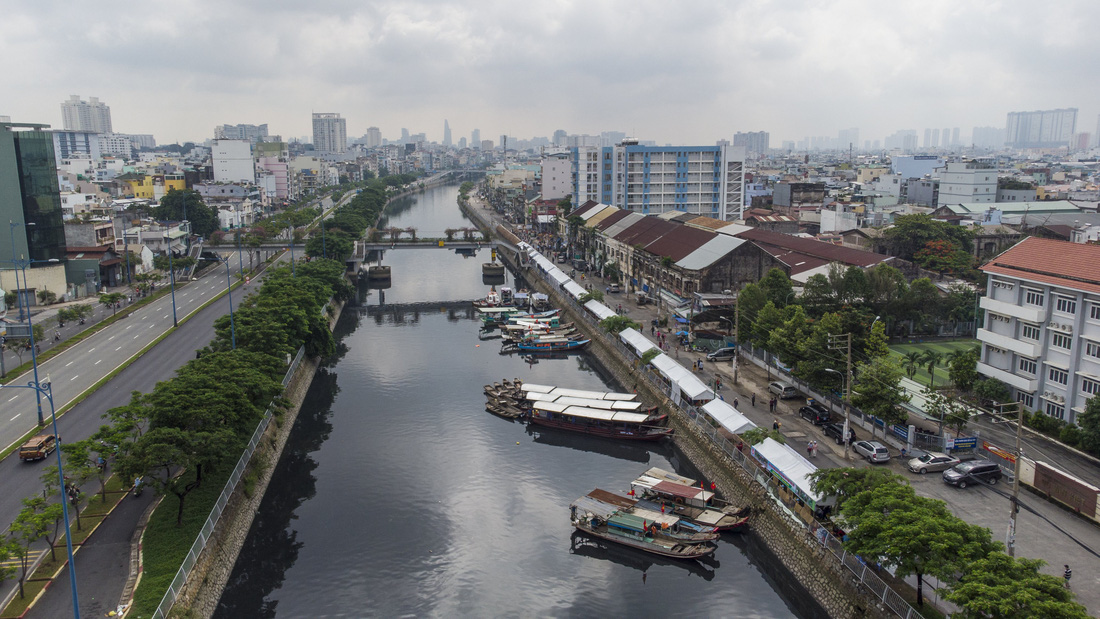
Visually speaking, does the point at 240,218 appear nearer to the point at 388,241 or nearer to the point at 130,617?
the point at 388,241

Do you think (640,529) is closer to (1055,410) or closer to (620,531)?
(620,531)

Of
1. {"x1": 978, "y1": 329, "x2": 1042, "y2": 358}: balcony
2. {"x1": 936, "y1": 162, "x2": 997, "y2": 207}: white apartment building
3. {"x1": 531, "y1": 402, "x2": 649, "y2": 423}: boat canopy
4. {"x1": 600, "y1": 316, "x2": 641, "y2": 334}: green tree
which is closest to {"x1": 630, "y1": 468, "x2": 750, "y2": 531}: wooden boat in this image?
{"x1": 531, "y1": 402, "x2": 649, "y2": 423}: boat canopy

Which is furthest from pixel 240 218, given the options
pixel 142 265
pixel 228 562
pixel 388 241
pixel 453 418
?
pixel 228 562

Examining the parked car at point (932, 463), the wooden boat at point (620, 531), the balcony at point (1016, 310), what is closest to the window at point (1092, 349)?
the balcony at point (1016, 310)

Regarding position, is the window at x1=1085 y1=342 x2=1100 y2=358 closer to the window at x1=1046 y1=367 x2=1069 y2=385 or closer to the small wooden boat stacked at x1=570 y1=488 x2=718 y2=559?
the window at x1=1046 y1=367 x2=1069 y2=385

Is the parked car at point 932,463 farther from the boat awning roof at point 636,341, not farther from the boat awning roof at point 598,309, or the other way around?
the boat awning roof at point 598,309

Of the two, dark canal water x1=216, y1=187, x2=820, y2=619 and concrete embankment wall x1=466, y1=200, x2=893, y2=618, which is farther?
dark canal water x1=216, y1=187, x2=820, y2=619

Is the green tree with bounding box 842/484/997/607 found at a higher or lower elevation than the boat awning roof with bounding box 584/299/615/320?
higher

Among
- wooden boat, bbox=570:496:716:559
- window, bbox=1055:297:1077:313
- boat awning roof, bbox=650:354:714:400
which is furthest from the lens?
boat awning roof, bbox=650:354:714:400
